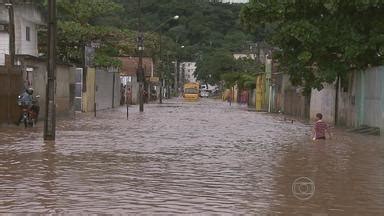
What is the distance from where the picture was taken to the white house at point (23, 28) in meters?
43.7

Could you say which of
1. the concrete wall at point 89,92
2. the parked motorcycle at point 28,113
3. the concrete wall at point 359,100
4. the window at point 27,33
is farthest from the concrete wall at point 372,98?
the window at point 27,33

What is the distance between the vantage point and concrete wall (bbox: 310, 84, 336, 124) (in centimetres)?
3612

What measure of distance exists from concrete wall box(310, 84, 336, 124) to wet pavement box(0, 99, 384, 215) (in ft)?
45.1

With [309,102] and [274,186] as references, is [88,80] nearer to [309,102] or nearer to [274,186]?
[309,102]

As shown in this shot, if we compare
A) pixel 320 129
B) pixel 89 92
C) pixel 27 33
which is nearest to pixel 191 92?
pixel 89 92

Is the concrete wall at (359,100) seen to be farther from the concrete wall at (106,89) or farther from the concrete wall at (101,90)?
the concrete wall at (106,89)

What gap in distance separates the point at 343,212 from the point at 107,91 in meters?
46.1

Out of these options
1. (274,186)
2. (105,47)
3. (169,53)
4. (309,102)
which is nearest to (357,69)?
(309,102)

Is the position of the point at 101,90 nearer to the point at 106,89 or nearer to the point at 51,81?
the point at 106,89

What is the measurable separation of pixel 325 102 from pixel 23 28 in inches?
809

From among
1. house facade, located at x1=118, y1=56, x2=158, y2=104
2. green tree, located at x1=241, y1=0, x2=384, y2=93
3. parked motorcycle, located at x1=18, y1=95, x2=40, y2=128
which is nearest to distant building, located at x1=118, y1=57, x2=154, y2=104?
house facade, located at x1=118, y1=56, x2=158, y2=104

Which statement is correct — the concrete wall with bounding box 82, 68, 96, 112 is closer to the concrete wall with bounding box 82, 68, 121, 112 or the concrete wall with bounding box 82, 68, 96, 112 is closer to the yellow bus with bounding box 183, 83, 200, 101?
the concrete wall with bounding box 82, 68, 121, 112

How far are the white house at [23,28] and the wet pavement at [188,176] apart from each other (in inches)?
887

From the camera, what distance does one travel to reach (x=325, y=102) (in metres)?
37.7
